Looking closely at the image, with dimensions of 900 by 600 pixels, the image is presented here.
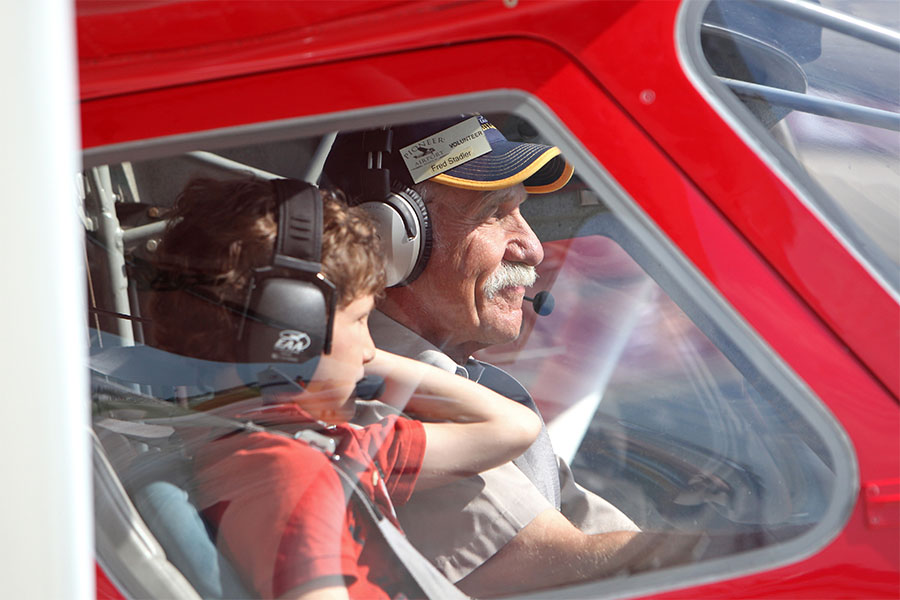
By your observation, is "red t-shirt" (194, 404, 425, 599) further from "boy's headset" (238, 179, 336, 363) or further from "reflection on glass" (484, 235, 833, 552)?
"reflection on glass" (484, 235, 833, 552)

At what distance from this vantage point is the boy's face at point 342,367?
1146 mm

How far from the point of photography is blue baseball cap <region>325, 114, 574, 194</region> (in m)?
1.23

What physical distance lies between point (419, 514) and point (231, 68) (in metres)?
0.71

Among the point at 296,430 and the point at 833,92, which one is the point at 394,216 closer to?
the point at 296,430

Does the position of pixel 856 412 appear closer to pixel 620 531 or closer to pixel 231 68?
pixel 620 531

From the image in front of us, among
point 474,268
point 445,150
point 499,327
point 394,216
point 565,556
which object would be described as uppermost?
point 445,150

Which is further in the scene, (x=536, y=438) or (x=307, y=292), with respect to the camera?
(x=536, y=438)

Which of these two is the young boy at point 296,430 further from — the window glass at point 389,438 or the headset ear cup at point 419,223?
the headset ear cup at point 419,223

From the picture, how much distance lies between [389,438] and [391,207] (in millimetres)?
435

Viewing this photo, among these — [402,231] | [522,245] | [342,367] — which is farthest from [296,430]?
[522,245]

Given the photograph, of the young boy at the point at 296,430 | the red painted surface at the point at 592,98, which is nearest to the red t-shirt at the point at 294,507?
the young boy at the point at 296,430

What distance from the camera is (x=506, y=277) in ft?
5.49

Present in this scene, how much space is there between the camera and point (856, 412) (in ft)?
3.14

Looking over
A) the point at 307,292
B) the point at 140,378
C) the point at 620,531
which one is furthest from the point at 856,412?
the point at 140,378
